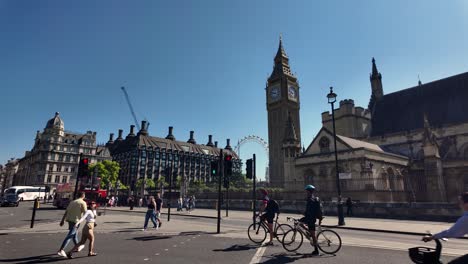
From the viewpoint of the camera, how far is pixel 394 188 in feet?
96.2

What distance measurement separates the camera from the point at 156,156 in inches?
3996

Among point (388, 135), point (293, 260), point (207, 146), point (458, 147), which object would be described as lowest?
point (293, 260)

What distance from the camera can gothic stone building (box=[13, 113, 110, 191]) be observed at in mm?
79000

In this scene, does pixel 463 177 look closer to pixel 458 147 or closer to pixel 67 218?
pixel 458 147

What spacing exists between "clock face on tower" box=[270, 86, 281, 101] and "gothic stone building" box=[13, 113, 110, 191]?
55783 mm

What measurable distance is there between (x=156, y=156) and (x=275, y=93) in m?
51.4

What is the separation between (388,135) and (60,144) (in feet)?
283

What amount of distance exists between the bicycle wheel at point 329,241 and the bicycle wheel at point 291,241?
1.98ft

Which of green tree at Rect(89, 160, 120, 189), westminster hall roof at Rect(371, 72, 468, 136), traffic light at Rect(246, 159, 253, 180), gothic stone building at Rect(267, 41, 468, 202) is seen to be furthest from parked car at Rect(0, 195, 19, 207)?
westminster hall roof at Rect(371, 72, 468, 136)

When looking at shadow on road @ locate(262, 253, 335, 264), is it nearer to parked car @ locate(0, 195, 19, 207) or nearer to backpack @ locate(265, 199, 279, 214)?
backpack @ locate(265, 199, 279, 214)

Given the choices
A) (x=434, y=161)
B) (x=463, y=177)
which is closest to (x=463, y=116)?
Result: (x=463, y=177)

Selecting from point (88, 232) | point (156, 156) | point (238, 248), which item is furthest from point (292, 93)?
point (88, 232)

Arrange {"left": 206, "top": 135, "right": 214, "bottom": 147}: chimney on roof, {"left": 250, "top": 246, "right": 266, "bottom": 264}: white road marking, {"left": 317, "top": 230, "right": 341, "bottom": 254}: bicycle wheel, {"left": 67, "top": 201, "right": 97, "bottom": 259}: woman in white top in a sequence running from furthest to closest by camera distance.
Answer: {"left": 206, "top": 135, "right": 214, "bottom": 147}: chimney on roof → {"left": 317, "top": 230, "right": 341, "bottom": 254}: bicycle wheel → {"left": 67, "top": 201, "right": 97, "bottom": 259}: woman in white top → {"left": 250, "top": 246, "right": 266, "bottom": 264}: white road marking

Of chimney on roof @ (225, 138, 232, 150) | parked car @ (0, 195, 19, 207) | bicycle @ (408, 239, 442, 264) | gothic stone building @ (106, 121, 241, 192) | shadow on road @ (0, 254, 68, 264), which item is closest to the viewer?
bicycle @ (408, 239, 442, 264)
